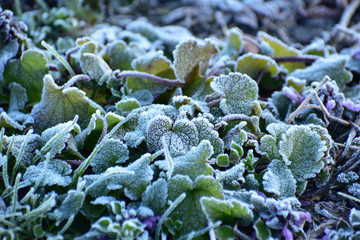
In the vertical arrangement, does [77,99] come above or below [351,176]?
above

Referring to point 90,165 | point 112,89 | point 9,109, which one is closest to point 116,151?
point 90,165

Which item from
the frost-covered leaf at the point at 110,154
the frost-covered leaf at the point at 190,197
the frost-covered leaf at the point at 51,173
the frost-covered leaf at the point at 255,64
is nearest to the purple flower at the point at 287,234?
the frost-covered leaf at the point at 190,197

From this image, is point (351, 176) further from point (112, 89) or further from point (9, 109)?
point (9, 109)

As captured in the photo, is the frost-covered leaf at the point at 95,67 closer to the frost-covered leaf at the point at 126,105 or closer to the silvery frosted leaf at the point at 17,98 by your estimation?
the frost-covered leaf at the point at 126,105

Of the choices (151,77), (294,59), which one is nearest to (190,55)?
(151,77)

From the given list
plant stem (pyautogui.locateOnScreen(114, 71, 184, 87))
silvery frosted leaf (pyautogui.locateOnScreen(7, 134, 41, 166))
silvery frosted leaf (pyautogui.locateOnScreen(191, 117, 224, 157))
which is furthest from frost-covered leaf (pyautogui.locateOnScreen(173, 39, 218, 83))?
silvery frosted leaf (pyautogui.locateOnScreen(7, 134, 41, 166))

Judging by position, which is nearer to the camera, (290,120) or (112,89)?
(290,120)
